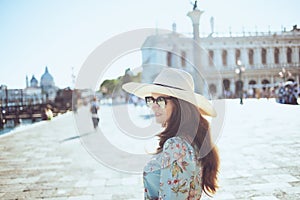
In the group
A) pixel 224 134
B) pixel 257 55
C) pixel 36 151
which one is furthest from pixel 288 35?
pixel 36 151

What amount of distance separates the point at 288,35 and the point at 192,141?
5348 cm

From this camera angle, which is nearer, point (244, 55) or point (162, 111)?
point (162, 111)

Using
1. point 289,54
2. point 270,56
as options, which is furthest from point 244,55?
point 289,54

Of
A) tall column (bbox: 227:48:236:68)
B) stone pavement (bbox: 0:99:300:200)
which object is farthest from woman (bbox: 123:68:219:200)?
tall column (bbox: 227:48:236:68)

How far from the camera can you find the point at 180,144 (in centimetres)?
163

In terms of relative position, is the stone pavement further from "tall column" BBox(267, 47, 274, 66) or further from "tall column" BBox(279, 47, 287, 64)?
"tall column" BBox(267, 47, 274, 66)

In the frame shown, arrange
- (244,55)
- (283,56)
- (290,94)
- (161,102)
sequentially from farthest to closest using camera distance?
(244,55) → (283,56) → (290,94) → (161,102)

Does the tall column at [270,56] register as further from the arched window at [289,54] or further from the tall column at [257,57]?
the arched window at [289,54]

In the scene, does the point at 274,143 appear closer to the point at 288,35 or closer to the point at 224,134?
the point at 224,134

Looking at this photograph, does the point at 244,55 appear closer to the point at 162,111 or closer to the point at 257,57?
the point at 257,57

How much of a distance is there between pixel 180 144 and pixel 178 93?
0.89 ft

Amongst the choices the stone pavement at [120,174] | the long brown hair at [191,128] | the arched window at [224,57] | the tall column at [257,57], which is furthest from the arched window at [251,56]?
the long brown hair at [191,128]

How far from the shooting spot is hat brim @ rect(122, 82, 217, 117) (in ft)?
5.62

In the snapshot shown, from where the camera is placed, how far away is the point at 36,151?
7.65 meters
